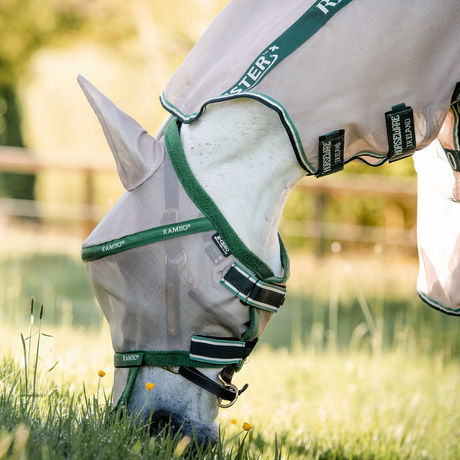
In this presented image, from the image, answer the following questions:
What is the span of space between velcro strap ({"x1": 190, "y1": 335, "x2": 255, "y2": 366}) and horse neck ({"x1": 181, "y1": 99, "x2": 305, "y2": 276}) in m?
0.26

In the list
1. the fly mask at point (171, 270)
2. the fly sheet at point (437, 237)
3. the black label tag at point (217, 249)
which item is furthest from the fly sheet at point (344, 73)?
the fly sheet at point (437, 237)

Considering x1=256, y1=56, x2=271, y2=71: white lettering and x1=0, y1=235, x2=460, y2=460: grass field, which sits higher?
x1=256, y1=56, x2=271, y2=71: white lettering

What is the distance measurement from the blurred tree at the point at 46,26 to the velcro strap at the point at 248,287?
1529 centimetres

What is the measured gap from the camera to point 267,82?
4.68ft

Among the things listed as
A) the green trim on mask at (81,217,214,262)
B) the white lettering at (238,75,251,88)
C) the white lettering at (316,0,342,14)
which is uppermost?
the white lettering at (316,0,342,14)

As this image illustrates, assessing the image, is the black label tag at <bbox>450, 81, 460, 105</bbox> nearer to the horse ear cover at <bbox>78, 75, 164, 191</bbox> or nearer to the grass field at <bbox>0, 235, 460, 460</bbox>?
the horse ear cover at <bbox>78, 75, 164, 191</bbox>

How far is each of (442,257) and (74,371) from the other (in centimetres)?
168

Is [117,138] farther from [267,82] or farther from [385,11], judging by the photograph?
[385,11]

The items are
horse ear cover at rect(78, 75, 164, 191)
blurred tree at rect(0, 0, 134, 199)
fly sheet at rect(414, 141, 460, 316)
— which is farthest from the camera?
blurred tree at rect(0, 0, 134, 199)

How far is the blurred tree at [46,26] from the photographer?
17688 mm

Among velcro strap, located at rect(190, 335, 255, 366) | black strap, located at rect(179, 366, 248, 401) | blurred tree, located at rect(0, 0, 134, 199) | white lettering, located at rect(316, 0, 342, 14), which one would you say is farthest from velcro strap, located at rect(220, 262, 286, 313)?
blurred tree, located at rect(0, 0, 134, 199)

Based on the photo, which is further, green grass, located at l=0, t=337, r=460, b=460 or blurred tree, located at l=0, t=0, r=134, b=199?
blurred tree, located at l=0, t=0, r=134, b=199

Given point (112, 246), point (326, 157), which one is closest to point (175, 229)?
point (112, 246)

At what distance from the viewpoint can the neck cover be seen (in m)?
1.42
